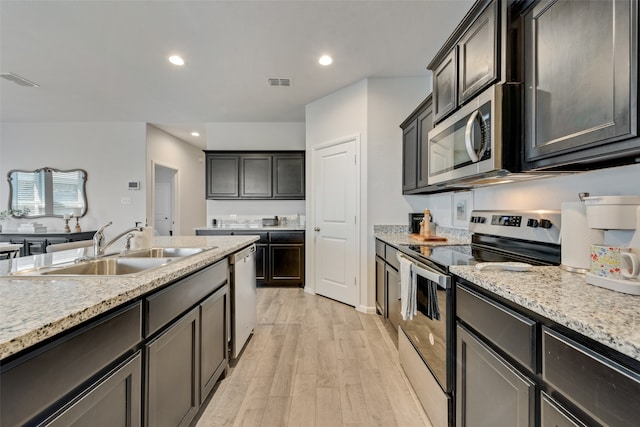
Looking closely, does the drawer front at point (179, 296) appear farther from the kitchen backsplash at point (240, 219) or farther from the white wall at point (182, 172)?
the white wall at point (182, 172)

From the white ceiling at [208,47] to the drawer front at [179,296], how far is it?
6.52 feet

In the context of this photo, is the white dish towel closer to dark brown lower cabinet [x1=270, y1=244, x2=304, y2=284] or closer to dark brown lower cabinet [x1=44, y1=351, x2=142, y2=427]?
dark brown lower cabinet [x1=44, y1=351, x2=142, y2=427]

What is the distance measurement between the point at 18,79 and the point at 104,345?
4.34 m

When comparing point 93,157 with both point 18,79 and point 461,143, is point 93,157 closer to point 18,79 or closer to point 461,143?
point 18,79

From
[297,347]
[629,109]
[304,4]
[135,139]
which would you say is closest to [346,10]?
[304,4]

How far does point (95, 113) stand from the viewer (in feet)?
15.0

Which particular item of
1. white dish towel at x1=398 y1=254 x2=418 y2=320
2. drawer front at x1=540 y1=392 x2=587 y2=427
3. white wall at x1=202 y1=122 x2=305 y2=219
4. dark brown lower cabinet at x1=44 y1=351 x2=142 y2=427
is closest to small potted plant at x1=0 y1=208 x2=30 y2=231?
white wall at x1=202 y1=122 x2=305 y2=219

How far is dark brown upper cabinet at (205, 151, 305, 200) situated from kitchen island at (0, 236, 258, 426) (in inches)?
128

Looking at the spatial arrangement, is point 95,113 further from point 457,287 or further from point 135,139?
point 457,287

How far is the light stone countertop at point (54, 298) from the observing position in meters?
0.61

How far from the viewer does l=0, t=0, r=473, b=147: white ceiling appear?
7.18 ft

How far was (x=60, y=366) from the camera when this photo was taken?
686 mm

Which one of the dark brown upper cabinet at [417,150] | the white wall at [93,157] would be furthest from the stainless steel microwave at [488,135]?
the white wall at [93,157]

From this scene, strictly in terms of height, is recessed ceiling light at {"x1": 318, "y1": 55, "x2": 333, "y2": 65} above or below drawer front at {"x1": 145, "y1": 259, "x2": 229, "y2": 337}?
above
